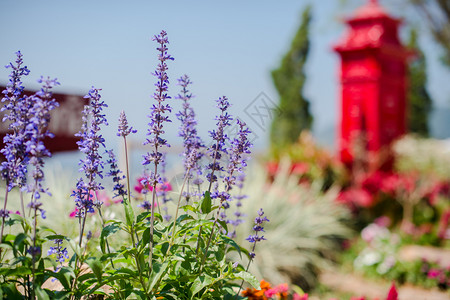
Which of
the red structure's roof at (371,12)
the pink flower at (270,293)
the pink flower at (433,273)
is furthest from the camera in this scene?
the red structure's roof at (371,12)

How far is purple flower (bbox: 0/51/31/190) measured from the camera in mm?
1394

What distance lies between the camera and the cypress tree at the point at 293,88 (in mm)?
17078

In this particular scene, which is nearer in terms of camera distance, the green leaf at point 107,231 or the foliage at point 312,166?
the green leaf at point 107,231

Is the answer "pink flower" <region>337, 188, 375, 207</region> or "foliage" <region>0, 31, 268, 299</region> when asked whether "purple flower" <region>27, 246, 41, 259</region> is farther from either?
"pink flower" <region>337, 188, 375, 207</region>

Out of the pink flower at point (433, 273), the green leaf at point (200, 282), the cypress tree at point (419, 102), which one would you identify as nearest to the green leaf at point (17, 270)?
the green leaf at point (200, 282)

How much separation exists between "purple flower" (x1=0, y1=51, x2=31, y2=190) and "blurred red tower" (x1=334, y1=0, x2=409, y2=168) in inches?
279

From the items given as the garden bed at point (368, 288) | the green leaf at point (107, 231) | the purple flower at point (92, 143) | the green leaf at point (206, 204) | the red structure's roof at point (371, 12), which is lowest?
the garden bed at point (368, 288)

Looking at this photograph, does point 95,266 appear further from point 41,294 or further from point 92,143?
point 92,143

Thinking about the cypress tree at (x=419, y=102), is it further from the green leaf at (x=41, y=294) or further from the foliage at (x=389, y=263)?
the green leaf at (x=41, y=294)

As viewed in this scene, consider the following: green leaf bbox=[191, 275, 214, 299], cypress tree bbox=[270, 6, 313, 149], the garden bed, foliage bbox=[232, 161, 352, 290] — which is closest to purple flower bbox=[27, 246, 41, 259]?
green leaf bbox=[191, 275, 214, 299]

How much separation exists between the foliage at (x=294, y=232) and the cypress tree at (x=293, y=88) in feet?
37.5

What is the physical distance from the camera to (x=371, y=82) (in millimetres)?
8336

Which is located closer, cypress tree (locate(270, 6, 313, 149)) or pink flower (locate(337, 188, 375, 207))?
pink flower (locate(337, 188, 375, 207))

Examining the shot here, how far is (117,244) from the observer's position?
2.43m
